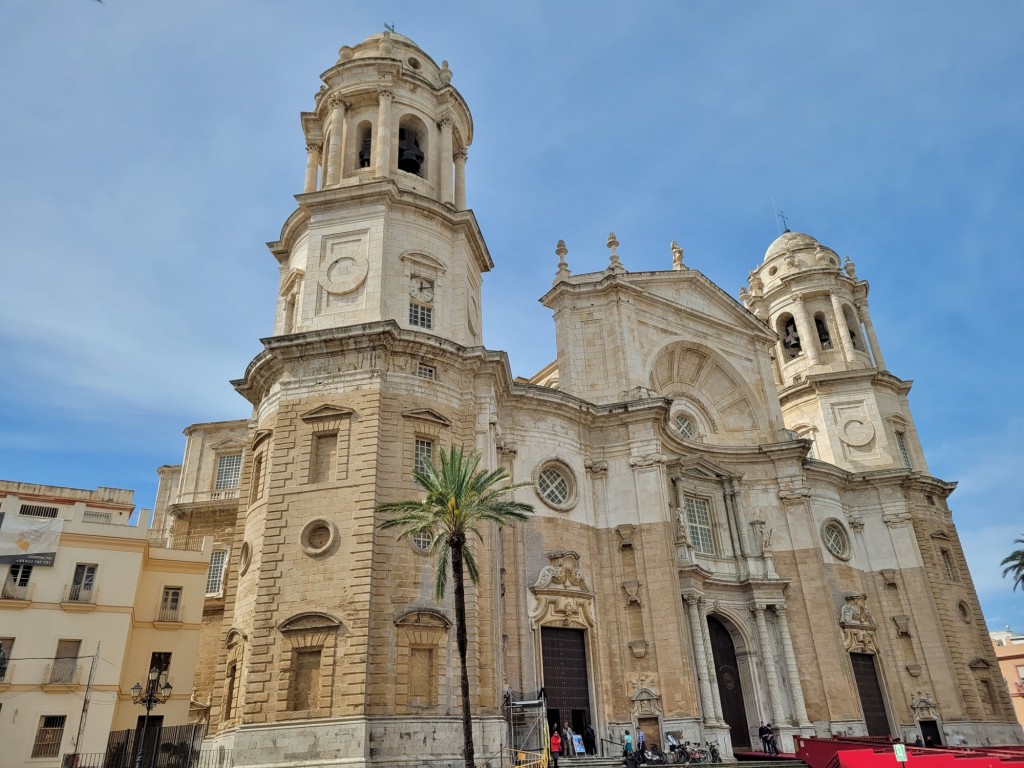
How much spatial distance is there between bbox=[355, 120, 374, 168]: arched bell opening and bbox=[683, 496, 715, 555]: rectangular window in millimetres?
19286

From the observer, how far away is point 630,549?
2992 centimetres

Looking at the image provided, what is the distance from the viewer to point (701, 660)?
96.7 ft

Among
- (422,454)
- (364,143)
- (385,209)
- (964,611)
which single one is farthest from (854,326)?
(422,454)

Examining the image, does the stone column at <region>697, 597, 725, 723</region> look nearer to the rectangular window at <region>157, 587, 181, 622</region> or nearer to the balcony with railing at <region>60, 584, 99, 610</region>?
the rectangular window at <region>157, 587, 181, 622</region>

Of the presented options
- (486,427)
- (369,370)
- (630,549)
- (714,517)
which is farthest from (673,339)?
(369,370)

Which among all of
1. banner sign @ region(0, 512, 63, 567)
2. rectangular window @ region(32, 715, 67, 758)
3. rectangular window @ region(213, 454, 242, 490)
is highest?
rectangular window @ region(213, 454, 242, 490)

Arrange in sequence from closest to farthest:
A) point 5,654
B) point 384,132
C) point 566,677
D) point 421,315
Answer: point 566,677 → point 5,654 → point 421,315 → point 384,132

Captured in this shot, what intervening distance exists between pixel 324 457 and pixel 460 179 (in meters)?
13.9

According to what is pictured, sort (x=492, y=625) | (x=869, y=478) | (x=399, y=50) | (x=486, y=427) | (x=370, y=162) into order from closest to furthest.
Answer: (x=492, y=625) → (x=486, y=427) → (x=370, y=162) → (x=399, y=50) → (x=869, y=478)

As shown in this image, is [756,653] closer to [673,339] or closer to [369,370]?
[673,339]

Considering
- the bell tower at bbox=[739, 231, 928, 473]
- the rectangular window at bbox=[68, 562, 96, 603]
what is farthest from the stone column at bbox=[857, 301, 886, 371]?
the rectangular window at bbox=[68, 562, 96, 603]

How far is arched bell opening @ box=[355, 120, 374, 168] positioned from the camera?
31.6m

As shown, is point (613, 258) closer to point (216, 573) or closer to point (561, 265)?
point (561, 265)

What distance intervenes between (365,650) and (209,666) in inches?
657
